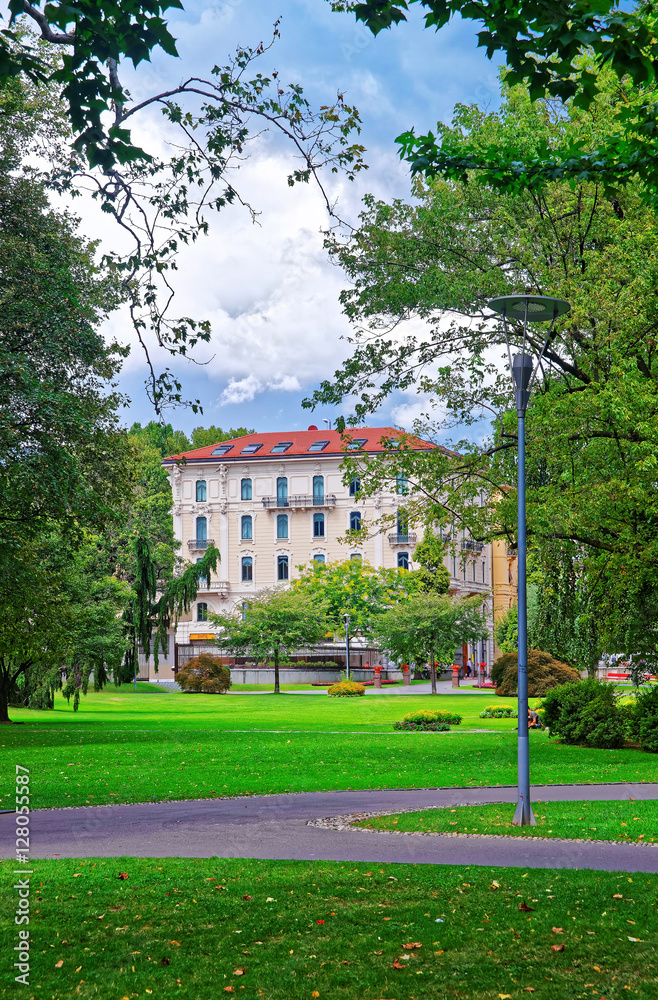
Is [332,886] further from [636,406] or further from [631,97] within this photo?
[631,97]

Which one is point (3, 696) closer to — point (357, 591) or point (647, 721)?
point (647, 721)

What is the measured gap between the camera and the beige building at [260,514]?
78.5 metres

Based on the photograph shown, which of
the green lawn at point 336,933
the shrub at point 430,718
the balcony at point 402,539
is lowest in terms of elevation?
the shrub at point 430,718

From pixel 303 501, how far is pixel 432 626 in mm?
26810

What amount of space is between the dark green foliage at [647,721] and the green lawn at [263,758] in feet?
1.37

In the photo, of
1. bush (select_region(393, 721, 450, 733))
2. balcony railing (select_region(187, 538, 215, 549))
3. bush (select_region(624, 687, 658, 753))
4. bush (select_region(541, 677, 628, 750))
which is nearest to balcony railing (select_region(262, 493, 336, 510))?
balcony railing (select_region(187, 538, 215, 549))

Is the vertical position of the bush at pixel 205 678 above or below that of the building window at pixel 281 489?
below

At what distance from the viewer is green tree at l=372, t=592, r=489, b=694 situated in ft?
178

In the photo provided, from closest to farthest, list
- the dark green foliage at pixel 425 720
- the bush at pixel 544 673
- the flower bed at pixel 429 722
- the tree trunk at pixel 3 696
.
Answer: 1. the flower bed at pixel 429 722
2. the dark green foliage at pixel 425 720
3. the tree trunk at pixel 3 696
4. the bush at pixel 544 673

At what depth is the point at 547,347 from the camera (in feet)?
49.9

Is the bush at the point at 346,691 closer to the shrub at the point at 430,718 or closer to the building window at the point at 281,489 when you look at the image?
the shrub at the point at 430,718

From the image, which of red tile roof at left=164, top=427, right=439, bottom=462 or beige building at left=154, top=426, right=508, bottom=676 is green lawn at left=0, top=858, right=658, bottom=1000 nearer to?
red tile roof at left=164, top=427, right=439, bottom=462

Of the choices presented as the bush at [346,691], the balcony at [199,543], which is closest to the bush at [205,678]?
the bush at [346,691]

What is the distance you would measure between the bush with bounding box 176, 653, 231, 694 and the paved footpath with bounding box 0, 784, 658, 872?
38821 millimetres
